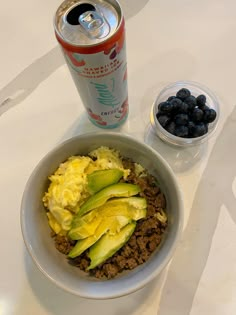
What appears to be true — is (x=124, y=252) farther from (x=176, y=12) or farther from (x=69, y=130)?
(x=176, y=12)

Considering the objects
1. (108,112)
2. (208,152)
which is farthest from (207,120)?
(108,112)

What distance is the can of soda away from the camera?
52 centimetres

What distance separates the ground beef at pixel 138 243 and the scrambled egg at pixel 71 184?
0.03 metres

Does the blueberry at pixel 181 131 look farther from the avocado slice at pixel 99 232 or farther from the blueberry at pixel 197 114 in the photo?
the avocado slice at pixel 99 232

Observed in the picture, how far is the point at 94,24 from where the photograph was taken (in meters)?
0.51

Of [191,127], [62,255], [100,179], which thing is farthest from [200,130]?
[62,255]

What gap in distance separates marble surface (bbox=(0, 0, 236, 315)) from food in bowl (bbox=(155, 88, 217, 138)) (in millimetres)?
56

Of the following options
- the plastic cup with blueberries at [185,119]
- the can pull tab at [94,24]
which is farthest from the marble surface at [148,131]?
the can pull tab at [94,24]

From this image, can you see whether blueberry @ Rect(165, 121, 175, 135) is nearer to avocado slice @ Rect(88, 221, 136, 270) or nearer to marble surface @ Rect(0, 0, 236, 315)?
marble surface @ Rect(0, 0, 236, 315)

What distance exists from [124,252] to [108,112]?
252mm

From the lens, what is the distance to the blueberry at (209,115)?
689mm

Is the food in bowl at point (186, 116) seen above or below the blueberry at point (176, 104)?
below

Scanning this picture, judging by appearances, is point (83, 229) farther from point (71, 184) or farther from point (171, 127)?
point (171, 127)

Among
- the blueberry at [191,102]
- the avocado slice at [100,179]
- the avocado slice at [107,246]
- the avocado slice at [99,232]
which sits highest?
the avocado slice at [100,179]
